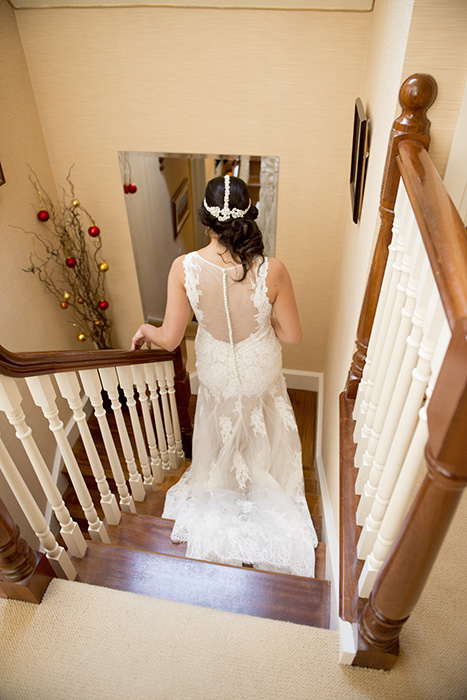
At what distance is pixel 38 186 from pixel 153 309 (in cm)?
128

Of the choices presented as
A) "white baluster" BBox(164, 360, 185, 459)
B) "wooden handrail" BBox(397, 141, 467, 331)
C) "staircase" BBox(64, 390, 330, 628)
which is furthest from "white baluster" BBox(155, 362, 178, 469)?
"wooden handrail" BBox(397, 141, 467, 331)

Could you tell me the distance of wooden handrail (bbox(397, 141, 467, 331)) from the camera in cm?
69

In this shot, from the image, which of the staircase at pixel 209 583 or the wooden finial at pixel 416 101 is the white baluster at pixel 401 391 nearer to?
the staircase at pixel 209 583

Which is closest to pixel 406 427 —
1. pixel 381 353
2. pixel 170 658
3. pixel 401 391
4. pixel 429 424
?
pixel 401 391

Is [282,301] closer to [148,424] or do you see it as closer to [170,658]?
[148,424]

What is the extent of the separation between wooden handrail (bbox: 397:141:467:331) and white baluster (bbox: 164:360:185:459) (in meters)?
1.58

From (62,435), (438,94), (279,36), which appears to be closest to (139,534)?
(62,435)

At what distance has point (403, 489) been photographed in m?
0.94

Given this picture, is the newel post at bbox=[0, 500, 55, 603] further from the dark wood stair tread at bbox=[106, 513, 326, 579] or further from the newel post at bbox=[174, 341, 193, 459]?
the newel post at bbox=[174, 341, 193, 459]

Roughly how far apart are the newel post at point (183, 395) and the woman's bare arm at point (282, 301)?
575 mm

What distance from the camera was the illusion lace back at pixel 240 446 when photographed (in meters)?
1.92

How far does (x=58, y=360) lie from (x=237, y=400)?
3.46 feet

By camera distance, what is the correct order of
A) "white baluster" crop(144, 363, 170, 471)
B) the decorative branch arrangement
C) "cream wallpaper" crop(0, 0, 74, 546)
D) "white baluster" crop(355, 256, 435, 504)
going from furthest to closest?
the decorative branch arrangement < "cream wallpaper" crop(0, 0, 74, 546) < "white baluster" crop(144, 363, 170, 471) < "white baluster" crop(355, 256, 435, 504)

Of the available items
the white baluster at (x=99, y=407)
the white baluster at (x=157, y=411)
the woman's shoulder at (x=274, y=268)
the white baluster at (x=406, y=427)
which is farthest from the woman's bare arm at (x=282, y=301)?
the white baluster at (x=406, y=427)
